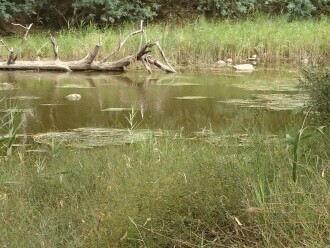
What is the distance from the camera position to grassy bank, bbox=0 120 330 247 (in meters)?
2.66

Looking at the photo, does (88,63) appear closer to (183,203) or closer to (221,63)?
(221,63)

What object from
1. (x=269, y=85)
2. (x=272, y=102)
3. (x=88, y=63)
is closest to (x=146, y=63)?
(x=88, y=63)

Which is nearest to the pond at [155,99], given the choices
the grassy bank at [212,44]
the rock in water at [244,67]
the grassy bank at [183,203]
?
the rock in water at [244,67]

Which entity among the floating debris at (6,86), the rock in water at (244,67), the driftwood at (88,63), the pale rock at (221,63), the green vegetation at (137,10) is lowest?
the rock in water at (244,67)

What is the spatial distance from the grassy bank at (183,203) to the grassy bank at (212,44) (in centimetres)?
861

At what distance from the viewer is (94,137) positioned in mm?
5875

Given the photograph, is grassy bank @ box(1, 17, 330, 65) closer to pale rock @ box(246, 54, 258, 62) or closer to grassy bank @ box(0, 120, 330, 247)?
pale rock @ box(246, 54, 258, 62)

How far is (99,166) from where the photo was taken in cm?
414

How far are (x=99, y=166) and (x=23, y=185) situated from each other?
0.50m

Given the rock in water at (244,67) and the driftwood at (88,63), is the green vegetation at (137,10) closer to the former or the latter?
the driftwood at (88,63)

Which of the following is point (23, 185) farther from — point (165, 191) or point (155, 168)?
point (165, 191)

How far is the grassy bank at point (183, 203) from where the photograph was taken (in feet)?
8.71

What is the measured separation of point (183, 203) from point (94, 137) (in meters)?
3.00

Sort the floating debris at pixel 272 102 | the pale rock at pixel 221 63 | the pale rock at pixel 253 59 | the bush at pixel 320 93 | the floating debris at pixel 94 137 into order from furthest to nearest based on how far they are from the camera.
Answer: the pale rock at pixel 253 59, the pale rock at pixel 221 63, the floating debris at pixel 272 102, the floating debris at pixel 94 137, the bush at pixel 320 93
